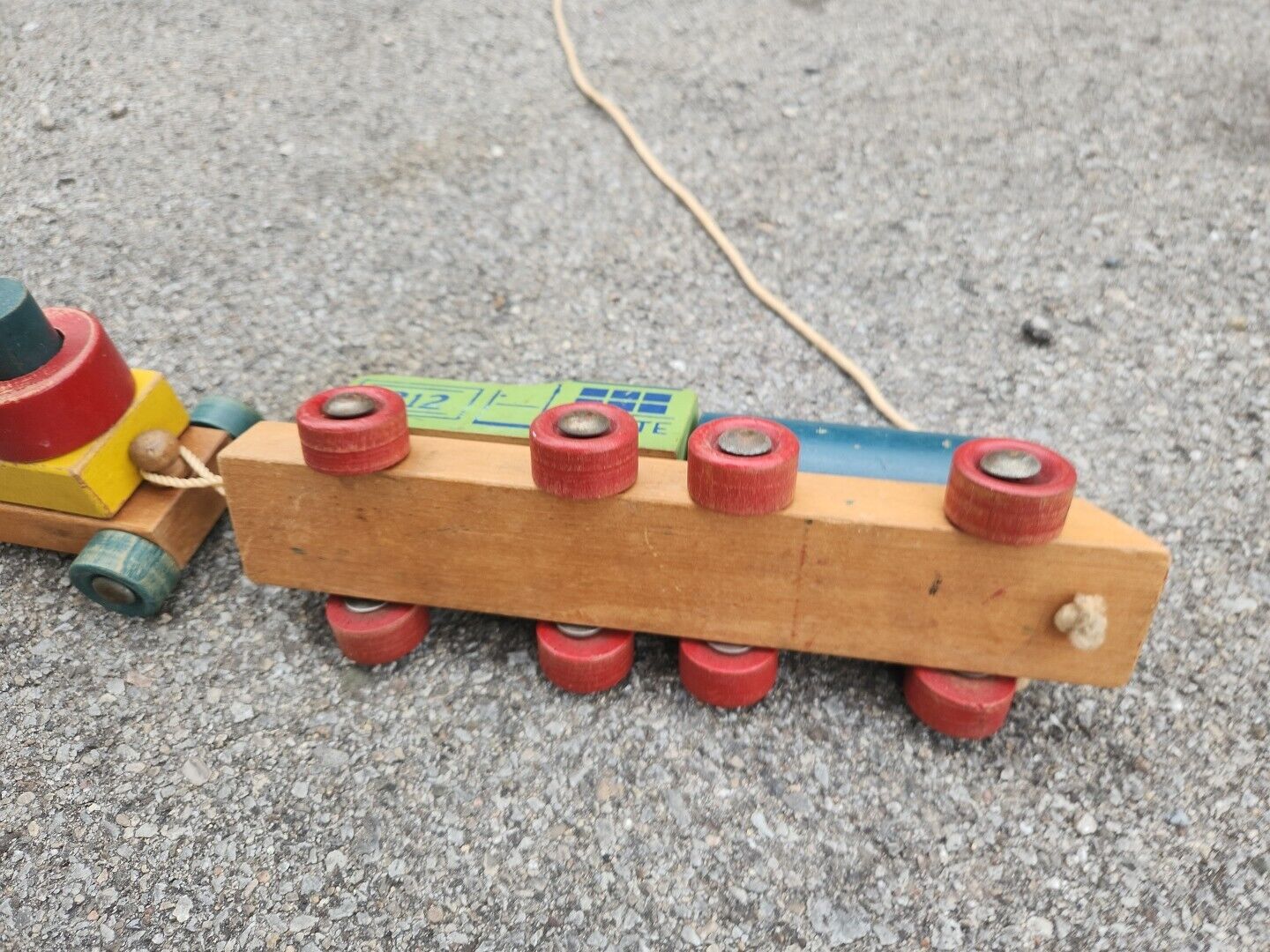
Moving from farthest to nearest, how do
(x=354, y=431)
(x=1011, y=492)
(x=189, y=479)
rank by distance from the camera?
(x=189, y=479), (x=354, y=431), (x=1011, y=492)

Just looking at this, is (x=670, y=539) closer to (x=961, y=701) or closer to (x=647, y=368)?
(x=961, y=701)

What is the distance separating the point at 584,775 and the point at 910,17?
11.5 feet

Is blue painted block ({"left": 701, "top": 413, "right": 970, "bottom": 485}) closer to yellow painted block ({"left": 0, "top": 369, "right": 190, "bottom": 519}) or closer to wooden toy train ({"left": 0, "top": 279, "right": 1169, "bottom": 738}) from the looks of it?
wooden toy train ({"left": 0, "top": 279, "right": 1169, "bottom": 738})

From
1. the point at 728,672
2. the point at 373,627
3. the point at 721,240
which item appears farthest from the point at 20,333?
the point at 721,240

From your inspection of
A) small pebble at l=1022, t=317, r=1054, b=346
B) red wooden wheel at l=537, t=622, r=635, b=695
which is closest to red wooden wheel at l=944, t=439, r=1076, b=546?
red wooden wheel at l=537, t=622, r=635, b=695

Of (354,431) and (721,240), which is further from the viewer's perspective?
(721,240)

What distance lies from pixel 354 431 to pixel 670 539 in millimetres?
512

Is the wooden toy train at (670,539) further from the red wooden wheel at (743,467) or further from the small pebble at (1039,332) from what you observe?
the small pebble at (1039,332)

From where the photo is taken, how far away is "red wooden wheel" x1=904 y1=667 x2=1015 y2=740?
145 cm

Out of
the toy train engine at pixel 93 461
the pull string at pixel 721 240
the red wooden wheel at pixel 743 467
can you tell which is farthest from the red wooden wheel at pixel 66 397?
the pull string at pixel 721 240

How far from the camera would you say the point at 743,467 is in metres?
1.28

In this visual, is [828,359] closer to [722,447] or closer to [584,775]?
Answer: [722,447]

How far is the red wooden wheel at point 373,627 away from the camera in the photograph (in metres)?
1.58

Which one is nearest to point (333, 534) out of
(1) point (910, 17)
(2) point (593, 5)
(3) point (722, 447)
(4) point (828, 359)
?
(3) point (722, 447)
